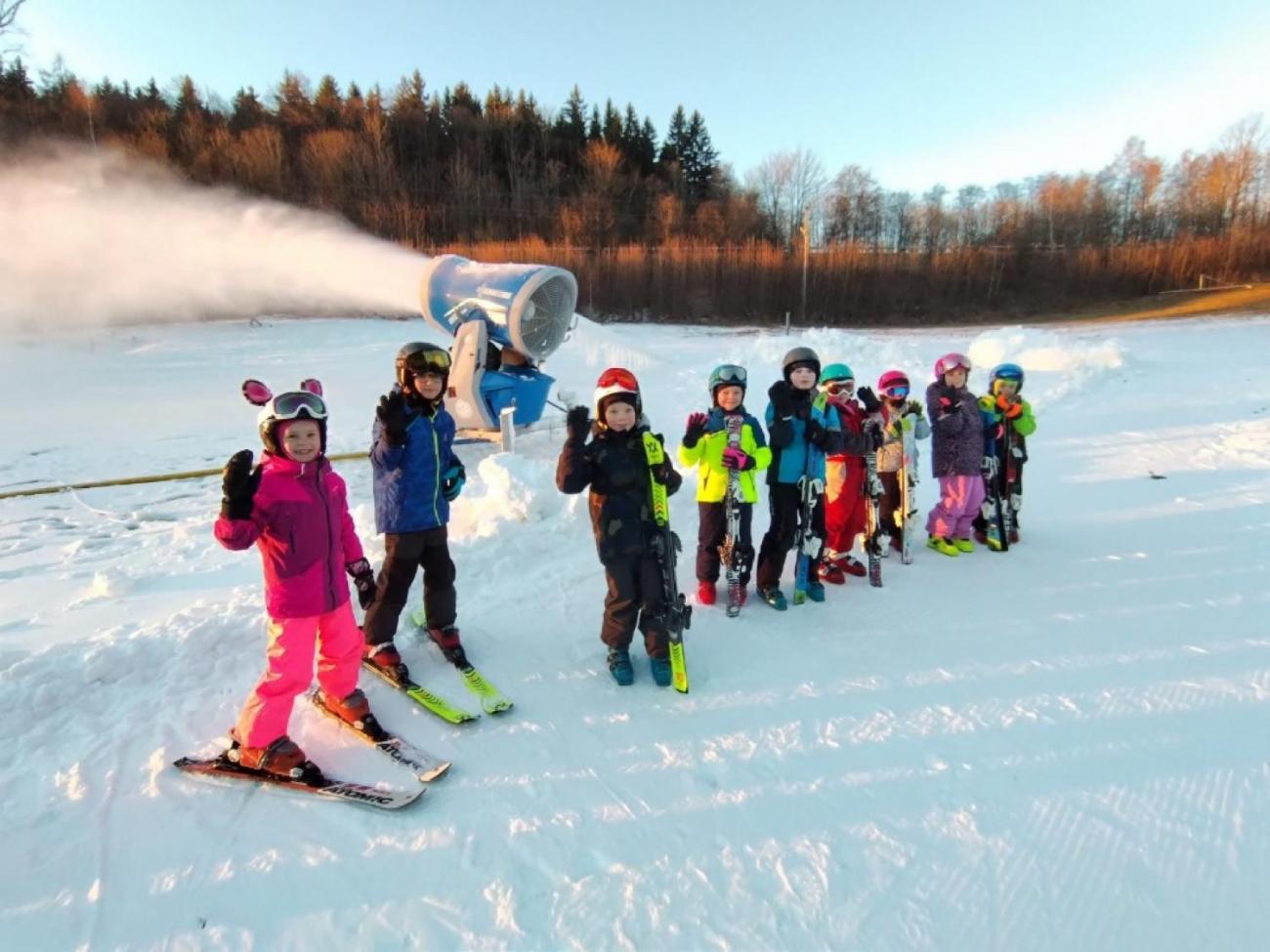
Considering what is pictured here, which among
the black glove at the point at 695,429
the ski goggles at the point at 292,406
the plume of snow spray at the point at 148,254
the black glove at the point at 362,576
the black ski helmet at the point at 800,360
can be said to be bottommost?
the black glove at the point at 362,576

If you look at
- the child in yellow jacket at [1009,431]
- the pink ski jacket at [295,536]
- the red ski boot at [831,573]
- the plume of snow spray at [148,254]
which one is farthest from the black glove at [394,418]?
the plume of snow spray at [148,254]

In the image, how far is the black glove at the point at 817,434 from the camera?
438 cm

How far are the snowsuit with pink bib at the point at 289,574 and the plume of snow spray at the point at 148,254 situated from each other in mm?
6501

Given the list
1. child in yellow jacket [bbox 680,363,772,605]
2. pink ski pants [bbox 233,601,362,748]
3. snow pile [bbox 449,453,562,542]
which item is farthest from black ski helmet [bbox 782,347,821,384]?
pink ski pants [bbox 233,601,362,748]

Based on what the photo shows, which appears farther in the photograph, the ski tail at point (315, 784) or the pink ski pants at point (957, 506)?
the pink ski pants at point (957, 506)

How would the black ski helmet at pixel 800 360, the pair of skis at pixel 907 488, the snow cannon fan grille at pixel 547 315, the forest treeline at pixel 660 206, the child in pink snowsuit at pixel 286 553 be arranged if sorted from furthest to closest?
the forest treeline at pixel 660 206 → the snow cannon fan grille at pixel 547 315 → the pair of skis at pixel 907 488 → the black ski helmet at pixel 800 360 → the child in pink snowsuit at pixel 286 553

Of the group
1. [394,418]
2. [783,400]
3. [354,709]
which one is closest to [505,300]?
[783,400]

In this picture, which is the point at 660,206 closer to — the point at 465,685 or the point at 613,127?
the point at 613,127

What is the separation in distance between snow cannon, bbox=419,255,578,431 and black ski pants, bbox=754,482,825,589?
163 inches

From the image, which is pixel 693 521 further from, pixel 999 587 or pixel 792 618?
pixel 999 587

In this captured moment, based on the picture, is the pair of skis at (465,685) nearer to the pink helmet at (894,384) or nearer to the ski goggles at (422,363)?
the ski goggles at (422,363)

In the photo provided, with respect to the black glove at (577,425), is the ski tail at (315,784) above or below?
below

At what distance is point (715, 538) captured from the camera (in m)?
4.46

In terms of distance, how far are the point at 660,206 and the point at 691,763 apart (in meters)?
40.0
